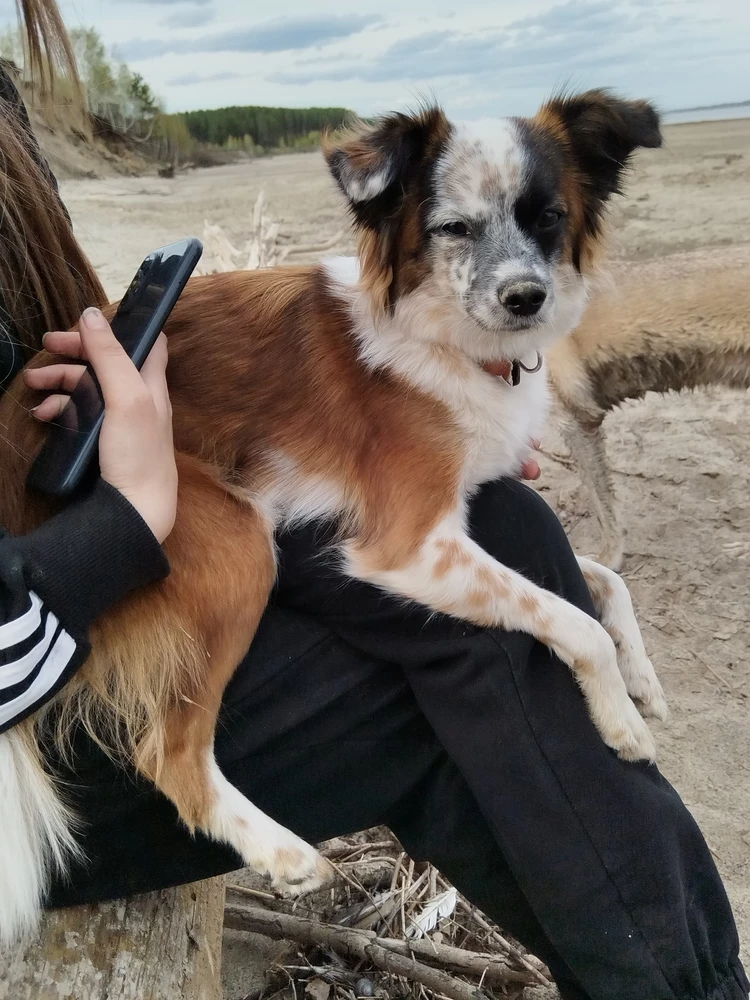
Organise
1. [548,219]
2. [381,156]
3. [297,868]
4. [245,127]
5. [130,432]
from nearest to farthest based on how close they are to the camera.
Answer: [130,432] → [297,868] → [381,156] → [548,219] → [245,127]

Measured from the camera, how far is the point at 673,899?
1.07 meters

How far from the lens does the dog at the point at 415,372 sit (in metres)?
1.32

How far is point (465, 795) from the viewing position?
3.83 ft

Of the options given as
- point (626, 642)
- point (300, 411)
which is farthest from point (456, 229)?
point (626, 642)

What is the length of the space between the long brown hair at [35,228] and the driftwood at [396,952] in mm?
1276

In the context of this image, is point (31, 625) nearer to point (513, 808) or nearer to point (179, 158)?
point (513, 808)

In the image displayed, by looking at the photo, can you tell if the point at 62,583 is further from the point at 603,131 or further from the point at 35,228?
the point at 603,131

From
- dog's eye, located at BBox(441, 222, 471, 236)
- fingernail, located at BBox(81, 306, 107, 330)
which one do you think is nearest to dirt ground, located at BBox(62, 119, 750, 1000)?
dog's eye, located at BBox(441, 222, 471, 236)

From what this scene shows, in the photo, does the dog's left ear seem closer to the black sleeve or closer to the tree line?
the black sleeve

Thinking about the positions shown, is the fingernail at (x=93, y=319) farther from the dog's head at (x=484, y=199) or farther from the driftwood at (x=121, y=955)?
the driftwood at (x=121, y=955)

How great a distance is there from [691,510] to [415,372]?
6.99 feet

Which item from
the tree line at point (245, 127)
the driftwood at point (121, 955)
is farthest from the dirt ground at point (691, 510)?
the tree line at point (245, 127)

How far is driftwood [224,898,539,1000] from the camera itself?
154 centimetres

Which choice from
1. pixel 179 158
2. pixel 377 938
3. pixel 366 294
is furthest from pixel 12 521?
pixel 179 158
